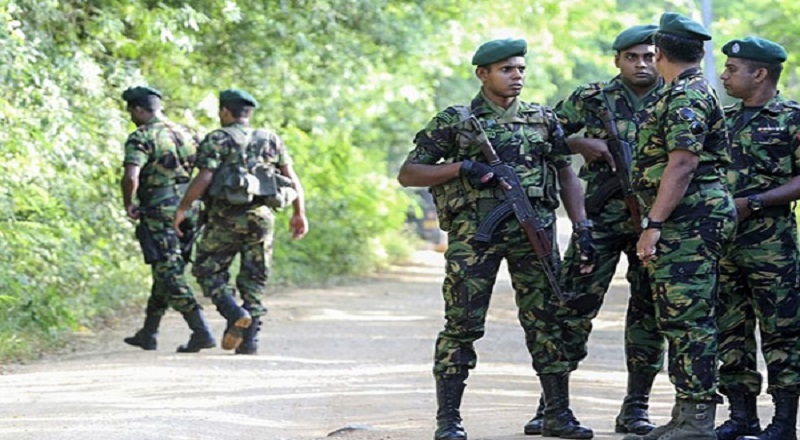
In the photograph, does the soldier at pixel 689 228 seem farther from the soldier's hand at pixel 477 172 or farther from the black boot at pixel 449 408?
the black boot at pixel 449 408

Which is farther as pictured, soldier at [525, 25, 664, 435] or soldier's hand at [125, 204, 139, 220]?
soldier's hand at [125, 204, 139, 220]

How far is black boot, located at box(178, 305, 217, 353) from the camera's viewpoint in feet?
A: 41.6

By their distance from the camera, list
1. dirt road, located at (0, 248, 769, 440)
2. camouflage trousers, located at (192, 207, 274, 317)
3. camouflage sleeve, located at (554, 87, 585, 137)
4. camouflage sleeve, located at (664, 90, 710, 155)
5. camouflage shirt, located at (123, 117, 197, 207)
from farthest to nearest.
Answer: camouflage shirt, located at (123, 117, 197, 207) → camouflage trousers, located at (192, 207, 274, 317) → dirt road, located at (0, 248, 769, 440) → camouflage sleeve, located at (554, 87, 585, 137) → camouflage sleeve, located at (664, 90, 710, 155)

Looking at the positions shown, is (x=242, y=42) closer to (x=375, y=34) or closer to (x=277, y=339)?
(x=375, y=34)

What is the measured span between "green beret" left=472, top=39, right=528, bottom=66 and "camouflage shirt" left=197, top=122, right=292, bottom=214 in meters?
4.48

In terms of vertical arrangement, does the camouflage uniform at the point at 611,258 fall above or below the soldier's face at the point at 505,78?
below

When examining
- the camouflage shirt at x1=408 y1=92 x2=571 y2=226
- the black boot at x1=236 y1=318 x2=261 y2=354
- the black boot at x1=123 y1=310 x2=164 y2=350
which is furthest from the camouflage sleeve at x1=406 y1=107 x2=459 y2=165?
→ the black boot at x1=123 y1=310 x2=164 y2=350

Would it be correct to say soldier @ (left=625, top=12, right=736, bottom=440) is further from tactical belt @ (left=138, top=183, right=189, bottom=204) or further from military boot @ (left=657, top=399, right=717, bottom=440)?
tactical belt @ (left=138, top=183, right=189, bottom=204)

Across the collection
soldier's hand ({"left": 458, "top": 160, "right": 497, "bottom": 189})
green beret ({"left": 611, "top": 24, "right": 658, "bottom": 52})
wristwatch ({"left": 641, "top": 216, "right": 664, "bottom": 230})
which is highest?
green beret ({"left": 611, "top": 24, "right": 658, "bottom": 52})

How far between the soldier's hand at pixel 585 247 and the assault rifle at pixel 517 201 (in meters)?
0.19

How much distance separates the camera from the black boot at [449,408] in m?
7.86

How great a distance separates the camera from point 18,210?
540 inches

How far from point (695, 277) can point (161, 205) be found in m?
6.46

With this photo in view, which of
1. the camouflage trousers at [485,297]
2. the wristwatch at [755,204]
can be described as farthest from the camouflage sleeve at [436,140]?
the wristwatch at [755,204]
